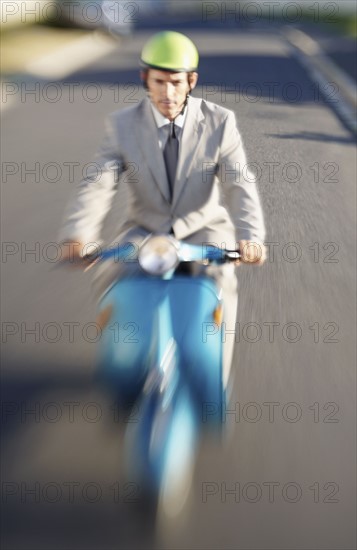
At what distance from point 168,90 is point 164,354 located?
1087mm

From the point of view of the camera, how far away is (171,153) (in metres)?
3.85

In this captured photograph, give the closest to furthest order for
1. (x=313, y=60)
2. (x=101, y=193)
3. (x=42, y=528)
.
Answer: (x=42, y=528) → (x=101, y=193) → (x=313, y=60)

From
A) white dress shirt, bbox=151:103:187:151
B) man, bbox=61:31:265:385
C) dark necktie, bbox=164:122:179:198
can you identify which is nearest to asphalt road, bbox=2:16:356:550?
man, bbox=61:31:265:385

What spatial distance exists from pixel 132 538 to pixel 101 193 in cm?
148

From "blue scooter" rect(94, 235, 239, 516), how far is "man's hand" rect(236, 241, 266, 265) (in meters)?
0.03

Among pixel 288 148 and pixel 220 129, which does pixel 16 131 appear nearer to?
pixel 288 148

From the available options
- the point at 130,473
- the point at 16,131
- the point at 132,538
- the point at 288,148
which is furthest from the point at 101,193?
the point at 16,131

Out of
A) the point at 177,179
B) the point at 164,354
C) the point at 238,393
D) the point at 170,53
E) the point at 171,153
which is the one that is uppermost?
the point at 170,53

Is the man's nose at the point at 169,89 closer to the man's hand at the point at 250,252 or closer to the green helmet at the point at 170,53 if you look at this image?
the green helmet at the point at 170,53

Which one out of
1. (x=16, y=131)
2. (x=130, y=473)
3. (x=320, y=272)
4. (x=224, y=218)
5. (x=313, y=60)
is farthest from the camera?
(x=313, y=60)

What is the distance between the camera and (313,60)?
23141 millimetres

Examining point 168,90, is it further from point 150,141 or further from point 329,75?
point 329,75

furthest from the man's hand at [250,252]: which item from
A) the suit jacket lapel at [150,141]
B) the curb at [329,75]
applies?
the curb at [329,75]

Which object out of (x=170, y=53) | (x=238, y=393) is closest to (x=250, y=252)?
(x=170, y=53)
